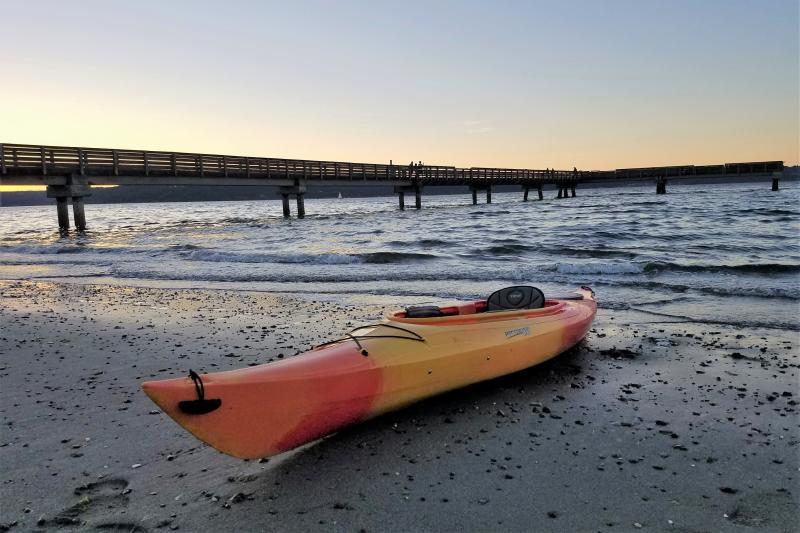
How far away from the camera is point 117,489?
10.6 feet

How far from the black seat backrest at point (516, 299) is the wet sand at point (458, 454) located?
64cm

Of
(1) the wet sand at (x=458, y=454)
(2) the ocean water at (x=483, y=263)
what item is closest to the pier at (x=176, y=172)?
(2) the ocean water at (x=483, y=263)

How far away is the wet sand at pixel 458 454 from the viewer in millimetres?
2951

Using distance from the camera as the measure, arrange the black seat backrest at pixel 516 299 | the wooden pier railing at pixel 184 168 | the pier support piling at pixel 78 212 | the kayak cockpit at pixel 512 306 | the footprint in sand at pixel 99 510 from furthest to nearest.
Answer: the pier support piling at pixel 78 212, the wooden pier railing at pixel 184 168, the black seat backrest at pixel 516 299, the kayak cockpit at pixel 512 306, the footprint in sand at pixel 99 510

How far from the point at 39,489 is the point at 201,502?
1.01 m

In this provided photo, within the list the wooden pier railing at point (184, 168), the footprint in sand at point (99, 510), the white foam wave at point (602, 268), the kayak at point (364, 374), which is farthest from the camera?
the wooden pier railing at point (184, 168)

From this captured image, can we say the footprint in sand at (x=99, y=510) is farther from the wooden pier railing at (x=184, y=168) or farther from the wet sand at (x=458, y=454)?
the wooden pier railing at (x=184, y=168)

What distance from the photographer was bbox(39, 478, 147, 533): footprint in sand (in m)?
2.86

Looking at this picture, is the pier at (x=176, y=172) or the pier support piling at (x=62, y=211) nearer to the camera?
the pier at (x=176, y=172)

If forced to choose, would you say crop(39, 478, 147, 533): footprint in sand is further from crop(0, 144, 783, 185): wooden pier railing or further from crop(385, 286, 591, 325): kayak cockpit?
crop(0, 144, 783, 185): wooden pier railing

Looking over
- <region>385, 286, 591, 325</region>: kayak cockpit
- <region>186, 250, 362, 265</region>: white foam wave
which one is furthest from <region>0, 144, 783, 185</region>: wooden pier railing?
<region>385, 286, 591, 325</region>: kayak cockpit

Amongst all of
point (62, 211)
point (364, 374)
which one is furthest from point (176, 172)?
point (364, 374)

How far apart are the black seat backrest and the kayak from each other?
0.04ft

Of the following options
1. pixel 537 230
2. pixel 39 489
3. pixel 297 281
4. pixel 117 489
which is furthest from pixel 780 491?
pixel 537 230
